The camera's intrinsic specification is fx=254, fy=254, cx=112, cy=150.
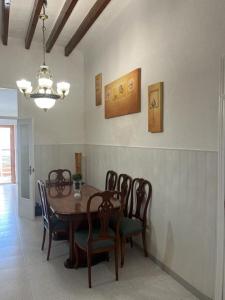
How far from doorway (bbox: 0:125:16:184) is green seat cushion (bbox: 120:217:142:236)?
272 inches

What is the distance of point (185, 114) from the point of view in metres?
2.67

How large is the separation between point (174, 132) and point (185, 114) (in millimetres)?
263

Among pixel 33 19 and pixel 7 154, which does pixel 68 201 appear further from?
pixel 7 154

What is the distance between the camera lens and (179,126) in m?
2.76

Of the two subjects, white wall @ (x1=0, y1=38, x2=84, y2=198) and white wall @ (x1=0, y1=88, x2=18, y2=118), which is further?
white wall @ (x1=0, y1=88, x2=18, y2=118)

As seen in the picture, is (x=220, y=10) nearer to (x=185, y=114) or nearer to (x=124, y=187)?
(x=185, y=114)

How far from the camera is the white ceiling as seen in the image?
367 cm

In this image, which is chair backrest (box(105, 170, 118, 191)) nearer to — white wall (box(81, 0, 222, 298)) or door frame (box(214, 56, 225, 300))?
white wall (box(81, 0, 222, 298))

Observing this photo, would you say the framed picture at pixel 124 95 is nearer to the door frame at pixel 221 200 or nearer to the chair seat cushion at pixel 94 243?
the door frame at pixel 221 200

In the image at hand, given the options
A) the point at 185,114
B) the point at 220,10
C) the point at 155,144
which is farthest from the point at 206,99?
the point at 155,144

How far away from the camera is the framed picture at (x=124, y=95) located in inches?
140

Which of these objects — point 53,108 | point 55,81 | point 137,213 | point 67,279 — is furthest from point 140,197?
point 55,81

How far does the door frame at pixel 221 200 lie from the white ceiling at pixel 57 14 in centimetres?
232

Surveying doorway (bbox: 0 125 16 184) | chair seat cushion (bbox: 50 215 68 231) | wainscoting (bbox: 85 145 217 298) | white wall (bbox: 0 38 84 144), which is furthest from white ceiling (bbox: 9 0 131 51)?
doorway (bbox: 0 125 16 184)
